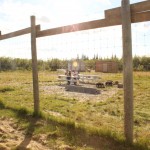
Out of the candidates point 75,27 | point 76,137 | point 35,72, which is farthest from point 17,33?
point 76,137

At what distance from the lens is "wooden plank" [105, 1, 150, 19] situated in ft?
13.8

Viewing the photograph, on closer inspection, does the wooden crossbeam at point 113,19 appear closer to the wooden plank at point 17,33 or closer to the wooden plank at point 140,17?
the wooden plank at point 140,17

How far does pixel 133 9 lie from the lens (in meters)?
4.38

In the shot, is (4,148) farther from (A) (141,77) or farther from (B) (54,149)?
(A) (141,77)

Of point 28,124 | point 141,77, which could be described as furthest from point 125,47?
point 141,77

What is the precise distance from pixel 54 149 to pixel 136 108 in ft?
14.6

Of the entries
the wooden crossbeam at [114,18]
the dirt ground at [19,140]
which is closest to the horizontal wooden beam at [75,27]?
the wooden crossbeam at [114,18]

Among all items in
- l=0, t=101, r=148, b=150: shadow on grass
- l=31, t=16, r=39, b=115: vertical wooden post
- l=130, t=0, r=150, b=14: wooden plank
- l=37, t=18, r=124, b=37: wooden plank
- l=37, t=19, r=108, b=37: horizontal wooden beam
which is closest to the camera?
l=130, t=0, r=150, b=14: wooden plank

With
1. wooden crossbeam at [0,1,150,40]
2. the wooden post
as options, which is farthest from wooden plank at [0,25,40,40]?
the wooden post

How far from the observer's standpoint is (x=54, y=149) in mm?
4301

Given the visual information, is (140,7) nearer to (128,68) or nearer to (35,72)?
(128,68)

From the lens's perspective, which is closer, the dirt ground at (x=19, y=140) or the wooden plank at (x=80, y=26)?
the dirt ground at (x=19, y=140)

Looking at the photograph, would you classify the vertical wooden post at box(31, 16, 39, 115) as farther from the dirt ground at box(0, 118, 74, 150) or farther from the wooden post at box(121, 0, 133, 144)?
the wooden post at box(121, 0, 133, 144)

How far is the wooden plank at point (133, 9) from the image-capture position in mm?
4197
